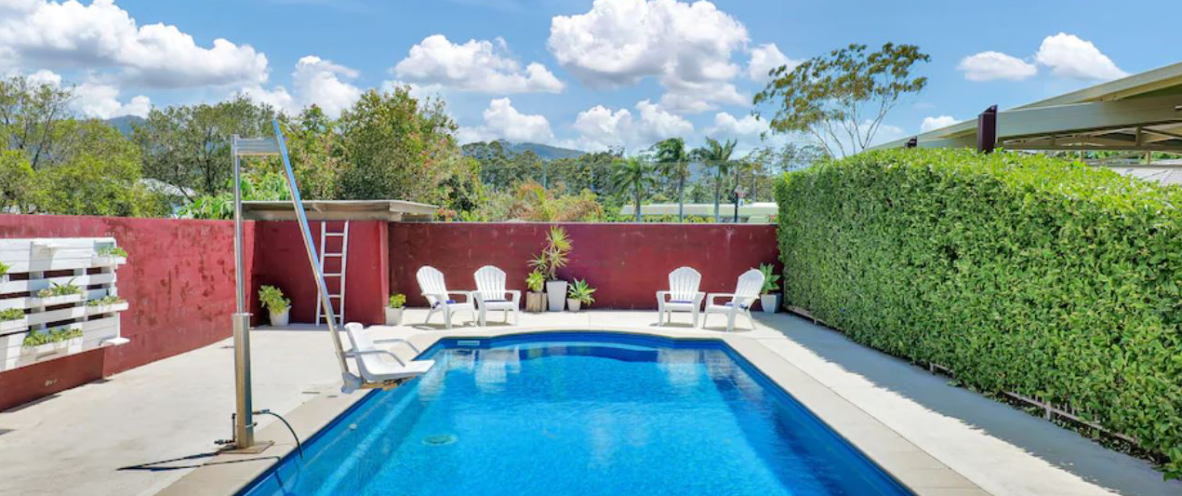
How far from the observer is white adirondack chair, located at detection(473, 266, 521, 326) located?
1017 centimetres

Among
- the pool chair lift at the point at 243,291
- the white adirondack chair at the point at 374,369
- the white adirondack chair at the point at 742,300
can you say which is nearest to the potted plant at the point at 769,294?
the white adirondack chair at the point at 742,300

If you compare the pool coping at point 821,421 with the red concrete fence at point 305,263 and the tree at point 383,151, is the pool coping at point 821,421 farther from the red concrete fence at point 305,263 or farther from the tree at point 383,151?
the tree at point 383,151

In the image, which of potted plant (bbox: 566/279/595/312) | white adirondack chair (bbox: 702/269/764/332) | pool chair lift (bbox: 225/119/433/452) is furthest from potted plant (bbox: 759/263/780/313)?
pool chair lift (bbox: 225/119/433/452)

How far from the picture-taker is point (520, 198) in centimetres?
2908

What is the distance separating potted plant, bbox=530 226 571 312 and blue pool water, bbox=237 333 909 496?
360 centimetres

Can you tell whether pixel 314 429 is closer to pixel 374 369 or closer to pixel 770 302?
pixel 374 369

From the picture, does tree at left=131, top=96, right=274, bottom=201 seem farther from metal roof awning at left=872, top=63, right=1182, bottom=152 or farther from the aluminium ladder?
metal roof awning at left=872, top=63, right=1182, bottom=152

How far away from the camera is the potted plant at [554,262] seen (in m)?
11.8

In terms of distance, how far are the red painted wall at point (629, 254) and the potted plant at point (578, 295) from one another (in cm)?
25

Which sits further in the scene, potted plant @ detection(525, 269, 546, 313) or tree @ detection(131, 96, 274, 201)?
tree @ detection(131, 96, 274, 201)

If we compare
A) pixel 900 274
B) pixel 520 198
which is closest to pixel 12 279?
pixel 900 274

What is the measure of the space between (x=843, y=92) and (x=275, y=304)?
81.5 feet

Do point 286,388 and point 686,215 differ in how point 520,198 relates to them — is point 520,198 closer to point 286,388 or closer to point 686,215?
point 686,215

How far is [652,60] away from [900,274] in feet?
59.6
